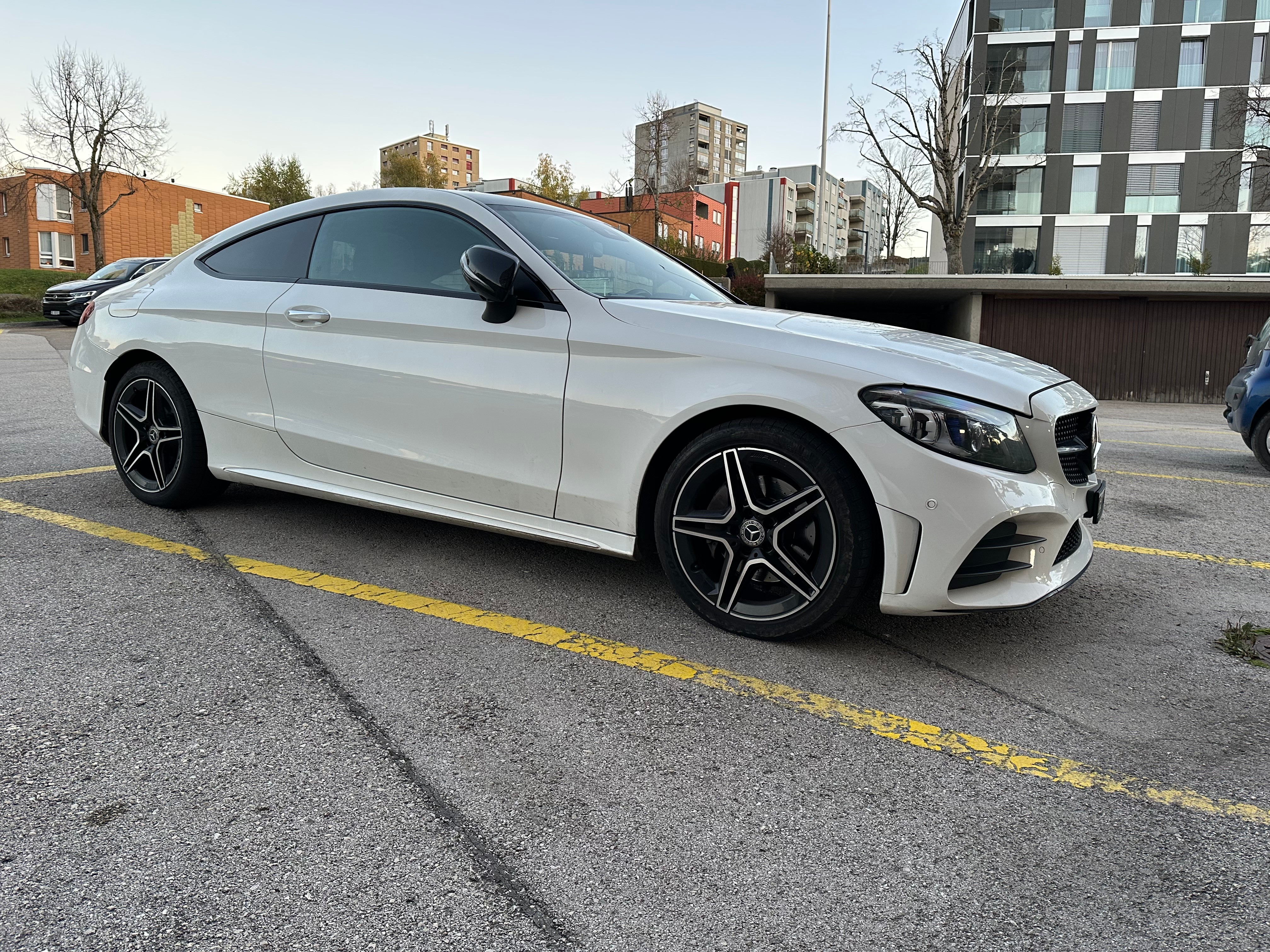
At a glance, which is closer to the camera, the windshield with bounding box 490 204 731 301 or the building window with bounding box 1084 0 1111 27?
the windshield with bounding box 490 204 731 301

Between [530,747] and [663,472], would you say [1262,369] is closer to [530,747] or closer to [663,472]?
[663,472]

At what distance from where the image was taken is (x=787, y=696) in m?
2.81

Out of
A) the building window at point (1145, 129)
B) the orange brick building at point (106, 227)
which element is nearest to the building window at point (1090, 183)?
the building window at point (1145, 129)

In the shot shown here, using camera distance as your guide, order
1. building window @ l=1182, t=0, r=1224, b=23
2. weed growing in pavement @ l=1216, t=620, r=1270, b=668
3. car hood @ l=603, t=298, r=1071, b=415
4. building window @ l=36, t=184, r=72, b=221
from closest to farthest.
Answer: car hood @ l=603, t=298, r=1071, b=415 → weed growing in pavement @ l=1216, t=620, r=1270, b=668 → building window @ l=1182, t=0, r=1224, b=23 → building window @ l=36, t=184, r=72, b=221

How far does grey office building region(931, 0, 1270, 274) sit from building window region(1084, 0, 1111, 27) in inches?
1.9

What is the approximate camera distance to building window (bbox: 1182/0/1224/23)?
4338 centimetres

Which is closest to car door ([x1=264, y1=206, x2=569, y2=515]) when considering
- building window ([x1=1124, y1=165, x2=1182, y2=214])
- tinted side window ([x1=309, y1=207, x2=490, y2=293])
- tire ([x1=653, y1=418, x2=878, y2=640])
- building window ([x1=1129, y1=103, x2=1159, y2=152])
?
tinted side window ([x1=309, y1=207, x2=490, y2=293])

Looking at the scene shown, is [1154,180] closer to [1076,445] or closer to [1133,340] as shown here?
[1133,340]

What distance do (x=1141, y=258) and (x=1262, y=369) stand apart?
141 feet

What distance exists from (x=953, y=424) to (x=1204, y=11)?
52.9 m

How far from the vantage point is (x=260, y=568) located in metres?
3.91

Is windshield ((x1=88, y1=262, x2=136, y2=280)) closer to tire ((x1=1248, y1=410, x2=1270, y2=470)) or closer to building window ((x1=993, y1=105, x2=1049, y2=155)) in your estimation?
tire ((x1=1248, y1=410, x2=1270, y2=470))

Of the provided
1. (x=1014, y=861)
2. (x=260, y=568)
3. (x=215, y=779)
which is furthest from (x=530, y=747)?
(x=260, y=568)

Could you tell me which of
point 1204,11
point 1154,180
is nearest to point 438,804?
point 1154,180
